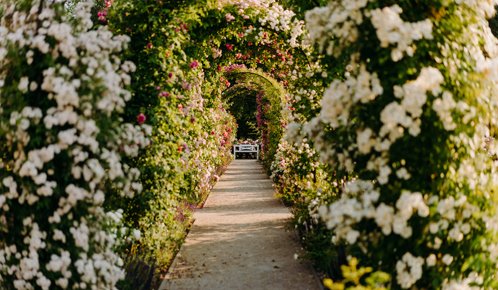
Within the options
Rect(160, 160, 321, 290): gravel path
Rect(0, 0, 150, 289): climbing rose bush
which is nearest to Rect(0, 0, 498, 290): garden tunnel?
Rect(0, 0, 150, 289): climbing rose bush

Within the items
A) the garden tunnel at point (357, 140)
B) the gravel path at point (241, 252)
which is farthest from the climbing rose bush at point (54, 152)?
the gravel path at point (241, 252)

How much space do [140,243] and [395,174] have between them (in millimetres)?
3522

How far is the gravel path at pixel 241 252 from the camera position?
216 inches

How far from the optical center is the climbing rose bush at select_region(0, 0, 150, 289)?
3131 mm

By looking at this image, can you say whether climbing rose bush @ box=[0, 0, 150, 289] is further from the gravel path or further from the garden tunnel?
the gravel path

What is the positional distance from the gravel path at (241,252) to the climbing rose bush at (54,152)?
218 centimetres

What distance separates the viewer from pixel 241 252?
6.72 meters

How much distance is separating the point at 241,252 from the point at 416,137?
416 cm

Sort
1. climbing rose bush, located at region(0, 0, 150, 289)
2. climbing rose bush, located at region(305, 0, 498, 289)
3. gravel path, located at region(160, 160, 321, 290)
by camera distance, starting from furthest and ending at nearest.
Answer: gravel path, located at region(160, 160, 321, 290) → climbing rose bush, located at region(0, 0, 150, 289) → climbing rose bush, located at region(305, 0, 498, 289)

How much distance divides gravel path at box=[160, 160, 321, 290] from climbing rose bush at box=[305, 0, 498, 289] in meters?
2.46

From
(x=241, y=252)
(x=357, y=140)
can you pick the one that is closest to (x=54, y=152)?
(x=357, y=140)

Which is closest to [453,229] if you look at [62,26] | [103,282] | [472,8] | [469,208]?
[469,208]

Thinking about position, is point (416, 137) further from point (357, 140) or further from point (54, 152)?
point (54, 152)

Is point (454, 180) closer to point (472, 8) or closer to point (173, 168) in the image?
point (472, 8)
